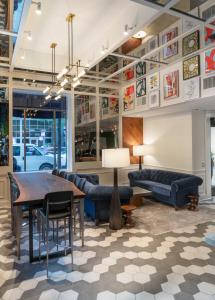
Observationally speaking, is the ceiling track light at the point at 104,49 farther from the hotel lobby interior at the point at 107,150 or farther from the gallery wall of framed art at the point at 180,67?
the gallery wall of framed art at the point at 180,67

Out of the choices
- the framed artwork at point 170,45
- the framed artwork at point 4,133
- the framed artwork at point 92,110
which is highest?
the framed artwork at point 170,45

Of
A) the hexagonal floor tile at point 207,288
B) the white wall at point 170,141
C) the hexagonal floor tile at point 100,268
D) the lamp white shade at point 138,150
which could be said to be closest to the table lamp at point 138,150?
the lamp white shade at point 138,150

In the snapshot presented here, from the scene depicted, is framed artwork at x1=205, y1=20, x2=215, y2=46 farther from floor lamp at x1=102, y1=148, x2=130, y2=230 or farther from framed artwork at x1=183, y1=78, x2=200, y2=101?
floor lamp at x1=102, y1=148, x2=130, y2=230

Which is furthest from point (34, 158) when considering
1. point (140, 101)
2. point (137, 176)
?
point (140, 101)

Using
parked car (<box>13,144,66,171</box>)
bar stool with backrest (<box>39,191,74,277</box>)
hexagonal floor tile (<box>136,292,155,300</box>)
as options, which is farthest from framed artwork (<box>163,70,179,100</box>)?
hexagonal floor tile (<box>136,292,155,300</box>)

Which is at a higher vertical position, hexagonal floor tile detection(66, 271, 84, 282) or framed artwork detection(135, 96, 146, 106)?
framed artwork detection(135, 96, 146, 106)

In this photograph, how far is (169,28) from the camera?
206 inches

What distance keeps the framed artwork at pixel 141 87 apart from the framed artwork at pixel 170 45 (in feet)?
3.59

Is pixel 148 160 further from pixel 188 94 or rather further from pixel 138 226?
pixel 138 226

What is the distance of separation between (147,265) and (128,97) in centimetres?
539

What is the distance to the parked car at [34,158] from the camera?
7113 millimetres


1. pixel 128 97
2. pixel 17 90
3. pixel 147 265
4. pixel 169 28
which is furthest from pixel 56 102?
pixel 147 265

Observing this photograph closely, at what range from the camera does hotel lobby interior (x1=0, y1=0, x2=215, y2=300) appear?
295cm

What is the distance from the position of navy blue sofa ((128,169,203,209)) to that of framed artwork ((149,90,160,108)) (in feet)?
6.50
